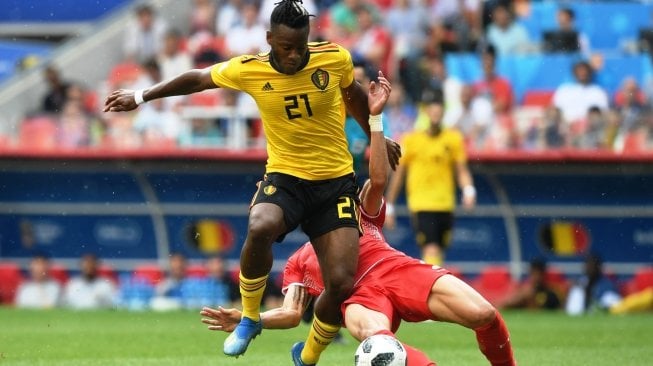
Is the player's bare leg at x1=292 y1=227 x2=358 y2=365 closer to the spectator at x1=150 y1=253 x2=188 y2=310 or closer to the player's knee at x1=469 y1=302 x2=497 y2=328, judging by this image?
the player's knee at x1=469 y1=302 x2=497 y2=328

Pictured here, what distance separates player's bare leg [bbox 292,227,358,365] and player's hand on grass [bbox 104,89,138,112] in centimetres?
157

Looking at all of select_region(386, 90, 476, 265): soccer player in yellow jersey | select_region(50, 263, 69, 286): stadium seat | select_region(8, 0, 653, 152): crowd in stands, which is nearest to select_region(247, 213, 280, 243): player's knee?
select_region(386, 90, 476, 265): soccer player in yellow jersey

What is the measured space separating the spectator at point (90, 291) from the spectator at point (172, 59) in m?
3.02

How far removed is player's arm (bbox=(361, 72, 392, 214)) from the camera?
9.95 meters

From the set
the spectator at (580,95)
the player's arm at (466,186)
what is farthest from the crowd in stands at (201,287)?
the player's arm at (466,186)

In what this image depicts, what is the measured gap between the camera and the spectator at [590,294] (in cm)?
1928

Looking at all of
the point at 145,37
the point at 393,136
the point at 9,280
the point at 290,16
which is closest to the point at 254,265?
the point at 290,16

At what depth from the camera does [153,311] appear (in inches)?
779

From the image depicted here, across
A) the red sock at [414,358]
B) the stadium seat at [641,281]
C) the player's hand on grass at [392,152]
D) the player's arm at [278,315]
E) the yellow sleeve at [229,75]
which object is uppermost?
the yellow sleeve at [229,75]

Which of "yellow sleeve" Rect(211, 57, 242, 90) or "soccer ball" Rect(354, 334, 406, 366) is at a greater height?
"yellow sleeve" Rect(211, 57, 242, 90)

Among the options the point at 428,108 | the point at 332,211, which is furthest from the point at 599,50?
the point at 332,211

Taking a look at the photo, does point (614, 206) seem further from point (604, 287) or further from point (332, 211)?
point (332, 211)

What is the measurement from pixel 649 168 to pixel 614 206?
115cm

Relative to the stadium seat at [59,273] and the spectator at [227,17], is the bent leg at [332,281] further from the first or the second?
the spectator at [227,17]
